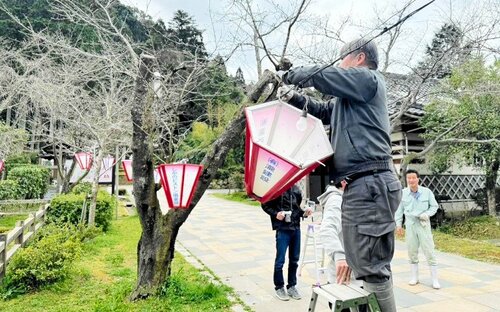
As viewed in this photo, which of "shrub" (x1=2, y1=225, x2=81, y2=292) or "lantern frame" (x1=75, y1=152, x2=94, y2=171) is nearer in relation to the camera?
"shrub" (x1=2, y1=225, x2=81, y2=292)

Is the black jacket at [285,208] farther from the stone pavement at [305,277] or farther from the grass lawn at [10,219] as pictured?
the grass lawn at [10,219]

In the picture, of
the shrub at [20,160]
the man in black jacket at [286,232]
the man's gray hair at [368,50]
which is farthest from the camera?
the shrub at [20,160]

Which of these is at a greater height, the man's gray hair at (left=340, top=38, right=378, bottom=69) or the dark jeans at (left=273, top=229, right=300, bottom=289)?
the man's gray hair at (left=340, top=38, right=378, bottom=69)

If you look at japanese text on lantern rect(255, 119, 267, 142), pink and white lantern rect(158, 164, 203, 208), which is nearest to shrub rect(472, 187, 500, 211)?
pink and white lantern rect(158, 164, 203, 208)

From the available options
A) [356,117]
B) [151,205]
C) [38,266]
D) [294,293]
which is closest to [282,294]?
[294,293]

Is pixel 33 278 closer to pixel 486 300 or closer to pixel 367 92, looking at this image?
pixel 367 92

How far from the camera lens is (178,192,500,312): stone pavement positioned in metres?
4.16

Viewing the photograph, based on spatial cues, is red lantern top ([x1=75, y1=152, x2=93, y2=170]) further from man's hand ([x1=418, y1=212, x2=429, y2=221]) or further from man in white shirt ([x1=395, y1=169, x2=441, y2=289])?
man's hand ([x1=418, y1=212, x2=429, y2=221])

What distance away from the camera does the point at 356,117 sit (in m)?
1.97

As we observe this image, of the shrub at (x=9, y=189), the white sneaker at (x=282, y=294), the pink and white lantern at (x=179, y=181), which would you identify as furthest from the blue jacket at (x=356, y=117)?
the shrub at (x=9, y=189)

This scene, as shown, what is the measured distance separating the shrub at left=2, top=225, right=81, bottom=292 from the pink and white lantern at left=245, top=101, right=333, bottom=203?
3937mm

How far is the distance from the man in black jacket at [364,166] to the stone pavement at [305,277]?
7.76 ft

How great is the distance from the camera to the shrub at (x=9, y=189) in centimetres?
1158

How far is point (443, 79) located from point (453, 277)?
5.47 meters
